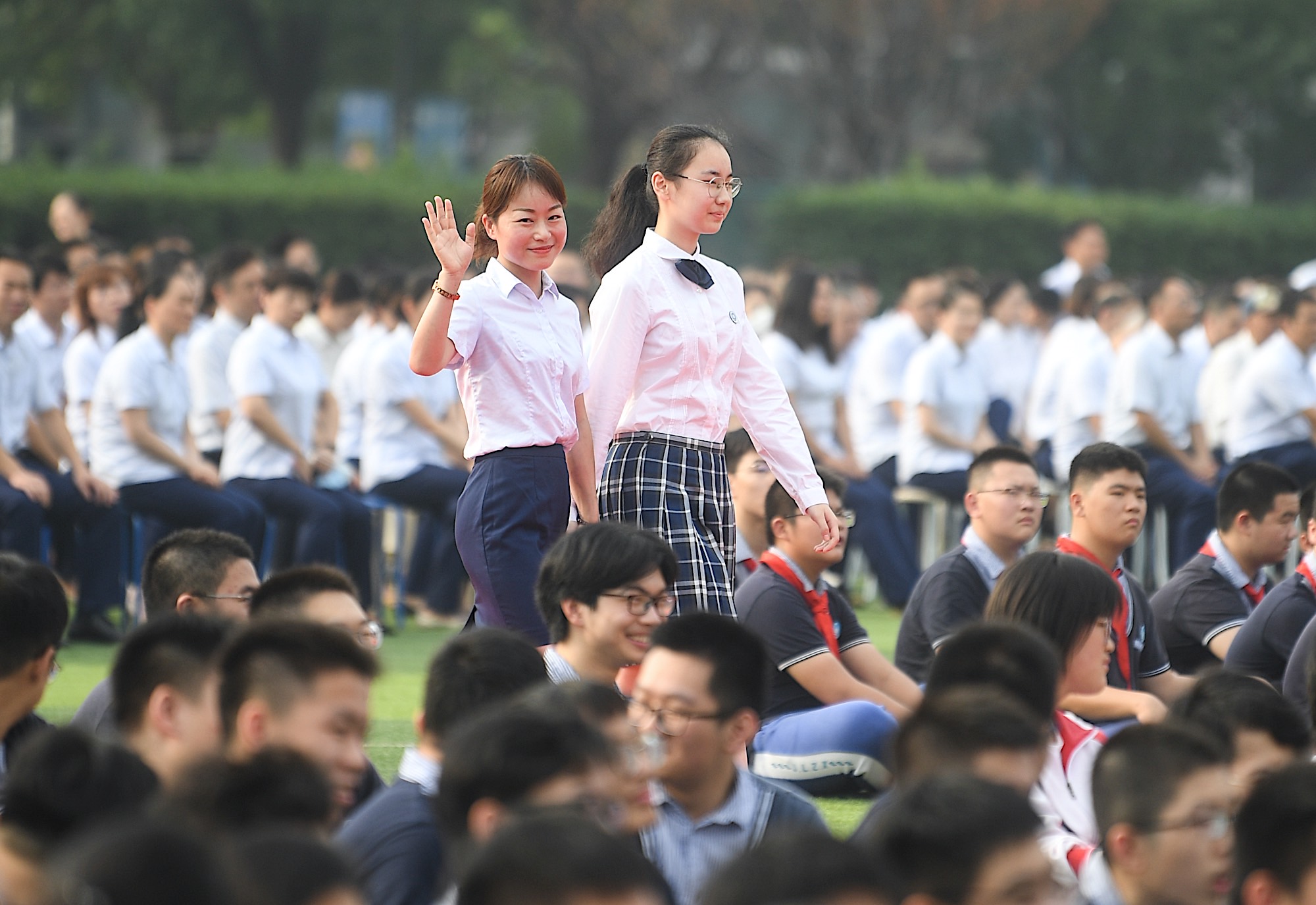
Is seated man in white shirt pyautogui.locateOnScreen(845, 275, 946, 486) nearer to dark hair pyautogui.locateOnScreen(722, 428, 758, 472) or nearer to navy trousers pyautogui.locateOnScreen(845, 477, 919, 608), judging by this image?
navy trousers pyautogui.locateOnScreen(845, 477, 919, 608)

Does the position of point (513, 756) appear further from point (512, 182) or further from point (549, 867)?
point (512, 182)

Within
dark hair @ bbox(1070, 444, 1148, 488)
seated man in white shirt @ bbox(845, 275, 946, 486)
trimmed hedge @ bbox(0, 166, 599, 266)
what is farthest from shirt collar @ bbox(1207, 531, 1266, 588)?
trimmed hedge @ bbox(0, 166, 599, 266)

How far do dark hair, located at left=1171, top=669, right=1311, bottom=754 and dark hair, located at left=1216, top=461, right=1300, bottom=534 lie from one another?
8.06 feet

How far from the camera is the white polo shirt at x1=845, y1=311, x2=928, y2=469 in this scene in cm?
1063

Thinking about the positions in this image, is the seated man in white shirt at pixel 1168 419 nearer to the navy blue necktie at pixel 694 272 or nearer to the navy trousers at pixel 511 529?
the navy blue necktie at pixel 694 272

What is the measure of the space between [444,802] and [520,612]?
1.89m

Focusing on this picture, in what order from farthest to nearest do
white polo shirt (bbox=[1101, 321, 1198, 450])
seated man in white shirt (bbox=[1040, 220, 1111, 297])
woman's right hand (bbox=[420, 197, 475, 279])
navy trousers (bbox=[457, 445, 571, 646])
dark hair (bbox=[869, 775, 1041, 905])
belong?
1. seated man in white shirt (bbox=[1040, 220, 1111, 297])
2. white polo shirt (bbox=[1101, 321, 1198, 450])
3. navy trousers (bbox=[457, 445, 571, 646])
4. woman's right hand (bbox=[420, 197, 475, 279])
5. dark hair (bbox=[869, 775, 1041, 905])

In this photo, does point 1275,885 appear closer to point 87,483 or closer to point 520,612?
point 520,612

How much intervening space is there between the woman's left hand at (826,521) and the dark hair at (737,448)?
4.50 ft

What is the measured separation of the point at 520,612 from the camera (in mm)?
4637

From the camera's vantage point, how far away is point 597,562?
400cm

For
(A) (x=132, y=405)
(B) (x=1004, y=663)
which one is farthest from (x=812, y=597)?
(A) (x=132, y=405)

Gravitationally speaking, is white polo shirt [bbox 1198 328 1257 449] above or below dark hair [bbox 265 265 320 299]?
below

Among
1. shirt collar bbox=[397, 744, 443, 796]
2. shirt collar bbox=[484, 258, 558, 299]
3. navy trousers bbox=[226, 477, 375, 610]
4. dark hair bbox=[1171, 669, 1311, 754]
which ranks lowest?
navy trousers bbox=[226, 477, 375, 610]
